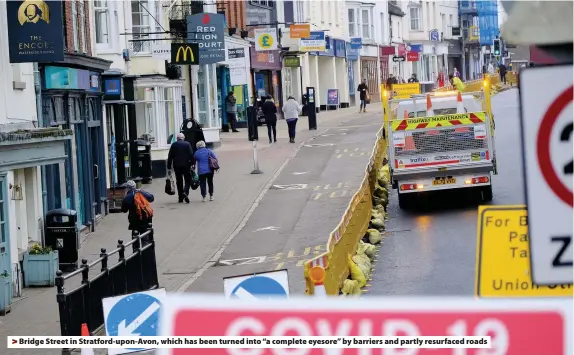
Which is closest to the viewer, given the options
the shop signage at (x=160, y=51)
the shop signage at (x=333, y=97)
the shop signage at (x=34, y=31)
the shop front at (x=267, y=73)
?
the shop signage at (x=34, y=31)

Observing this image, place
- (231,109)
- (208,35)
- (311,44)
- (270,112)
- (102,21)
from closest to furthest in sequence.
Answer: (102,21) → (208,35) → (270,112) → (231,109) → (311,44)

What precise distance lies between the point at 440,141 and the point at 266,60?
32.7 m

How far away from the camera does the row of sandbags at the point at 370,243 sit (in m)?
16.4

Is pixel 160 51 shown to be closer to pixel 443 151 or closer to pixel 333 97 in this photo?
pixel 443 151

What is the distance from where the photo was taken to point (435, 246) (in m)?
20.0

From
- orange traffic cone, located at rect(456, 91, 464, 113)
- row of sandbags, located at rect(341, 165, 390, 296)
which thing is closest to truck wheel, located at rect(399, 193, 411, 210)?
row of sandbags, located at rect(341, 165, 390, 296)

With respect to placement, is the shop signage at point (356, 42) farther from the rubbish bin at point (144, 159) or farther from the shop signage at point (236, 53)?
the rubbish bin at point (144, 159)

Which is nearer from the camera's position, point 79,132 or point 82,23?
point 79,132

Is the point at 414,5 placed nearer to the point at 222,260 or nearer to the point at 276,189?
the point at 276,189

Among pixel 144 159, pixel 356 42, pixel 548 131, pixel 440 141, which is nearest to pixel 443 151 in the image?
pixel 440 141

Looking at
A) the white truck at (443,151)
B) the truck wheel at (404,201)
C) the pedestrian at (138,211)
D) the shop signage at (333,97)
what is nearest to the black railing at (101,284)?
the pedestrian at (138,211)

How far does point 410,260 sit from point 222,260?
387 cm

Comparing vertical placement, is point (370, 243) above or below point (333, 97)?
below

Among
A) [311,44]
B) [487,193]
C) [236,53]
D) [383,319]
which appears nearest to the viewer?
[383,319]
